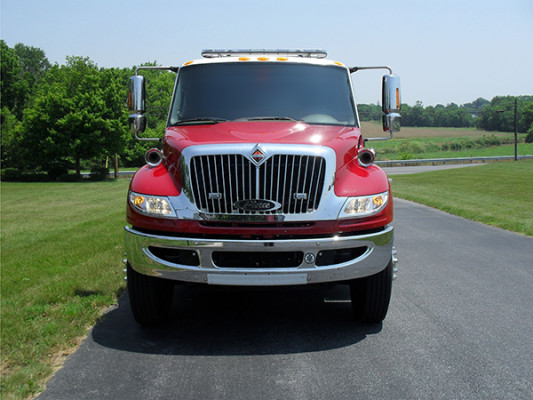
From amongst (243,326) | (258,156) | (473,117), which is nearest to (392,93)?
(258,156)

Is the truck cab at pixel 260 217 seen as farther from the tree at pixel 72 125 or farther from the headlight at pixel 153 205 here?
the tree at pixel 72 125

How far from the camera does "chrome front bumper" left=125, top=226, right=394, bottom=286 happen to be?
4.45m

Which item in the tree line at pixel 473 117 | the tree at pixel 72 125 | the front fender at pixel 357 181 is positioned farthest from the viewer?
the tree line at pixel 473 117

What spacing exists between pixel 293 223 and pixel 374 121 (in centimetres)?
325

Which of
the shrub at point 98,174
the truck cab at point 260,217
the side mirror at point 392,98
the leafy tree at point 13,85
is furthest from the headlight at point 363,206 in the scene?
the leafy tree at point 13,85

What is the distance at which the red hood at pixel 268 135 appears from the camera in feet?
16.0

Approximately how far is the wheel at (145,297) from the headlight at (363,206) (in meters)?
1.62

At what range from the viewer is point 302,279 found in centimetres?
450

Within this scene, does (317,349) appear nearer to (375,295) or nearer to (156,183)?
(375,295)

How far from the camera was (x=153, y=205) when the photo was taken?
4.71m

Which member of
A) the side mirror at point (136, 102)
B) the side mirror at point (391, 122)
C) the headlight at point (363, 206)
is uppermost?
the side mirror at point (136, 102)

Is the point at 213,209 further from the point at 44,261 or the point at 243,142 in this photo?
the point at 44,261

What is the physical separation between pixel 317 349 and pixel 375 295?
816 millimetres

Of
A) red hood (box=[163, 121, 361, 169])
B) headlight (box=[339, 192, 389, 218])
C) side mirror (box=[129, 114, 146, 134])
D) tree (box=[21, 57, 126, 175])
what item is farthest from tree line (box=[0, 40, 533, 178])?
headlight (box=[339, 192, 389, 218])
